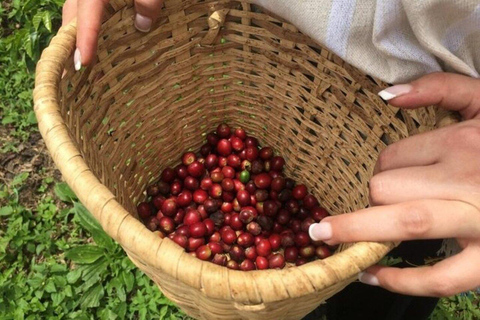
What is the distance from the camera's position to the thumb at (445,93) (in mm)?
1095

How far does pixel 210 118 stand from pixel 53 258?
0.84 m

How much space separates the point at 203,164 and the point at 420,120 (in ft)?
2.97

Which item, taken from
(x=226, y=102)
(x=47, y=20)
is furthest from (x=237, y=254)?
(x=47, y=20)

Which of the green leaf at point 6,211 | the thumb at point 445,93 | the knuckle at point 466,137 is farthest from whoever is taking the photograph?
the green leaf at point 6,211

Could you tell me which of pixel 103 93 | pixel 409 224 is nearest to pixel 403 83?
pixel 409 224

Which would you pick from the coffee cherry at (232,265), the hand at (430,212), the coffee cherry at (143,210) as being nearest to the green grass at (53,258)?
the coffee cherry at (143,210)

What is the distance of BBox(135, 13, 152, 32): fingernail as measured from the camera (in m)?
1.35

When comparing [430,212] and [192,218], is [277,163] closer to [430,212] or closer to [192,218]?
[192,218]

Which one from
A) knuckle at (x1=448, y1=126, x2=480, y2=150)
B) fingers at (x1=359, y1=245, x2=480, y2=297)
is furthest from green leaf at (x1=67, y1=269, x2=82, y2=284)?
knuckle at (x1=448, y1=126, x2=480, y2=150)

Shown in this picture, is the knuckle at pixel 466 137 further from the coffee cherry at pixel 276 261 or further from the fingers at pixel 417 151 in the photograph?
the coffee cherry at pixel 276 261

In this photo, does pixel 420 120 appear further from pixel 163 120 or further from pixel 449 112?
pixel 163 120

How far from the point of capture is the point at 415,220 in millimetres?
873

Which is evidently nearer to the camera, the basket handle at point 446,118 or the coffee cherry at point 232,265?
the basket handle at point 446,118

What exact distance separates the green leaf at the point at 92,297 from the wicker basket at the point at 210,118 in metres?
0.38
